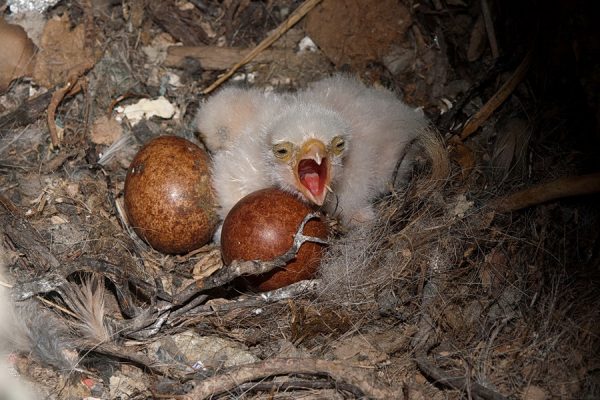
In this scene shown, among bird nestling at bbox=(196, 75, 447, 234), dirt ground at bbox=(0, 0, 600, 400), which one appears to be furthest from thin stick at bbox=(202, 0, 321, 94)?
bird nestling at bbox=(196, 75, 447, 234)

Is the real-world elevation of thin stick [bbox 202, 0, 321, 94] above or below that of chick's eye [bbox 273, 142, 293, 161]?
above

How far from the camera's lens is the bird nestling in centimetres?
256

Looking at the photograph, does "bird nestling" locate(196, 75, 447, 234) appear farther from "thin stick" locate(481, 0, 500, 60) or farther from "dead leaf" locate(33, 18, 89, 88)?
"dead leaf" locate(33, 18, 89, 88)

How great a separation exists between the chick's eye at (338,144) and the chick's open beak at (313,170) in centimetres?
6

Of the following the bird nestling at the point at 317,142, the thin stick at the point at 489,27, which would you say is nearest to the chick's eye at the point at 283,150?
the bird nestling at the point at 317,142

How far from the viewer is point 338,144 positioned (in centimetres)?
258

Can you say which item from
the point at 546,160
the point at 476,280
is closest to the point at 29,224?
the point at 476,280

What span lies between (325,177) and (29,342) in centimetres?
128

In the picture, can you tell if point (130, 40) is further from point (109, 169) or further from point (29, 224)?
point (29, 224)

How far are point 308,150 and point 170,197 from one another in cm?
62

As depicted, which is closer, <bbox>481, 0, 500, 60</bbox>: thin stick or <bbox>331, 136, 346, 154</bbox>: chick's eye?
<bbox>331, 136, 346, 154</bbox>: chick's eye

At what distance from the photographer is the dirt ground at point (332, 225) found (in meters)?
2.15

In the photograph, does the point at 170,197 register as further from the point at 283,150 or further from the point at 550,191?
the point at 550,191

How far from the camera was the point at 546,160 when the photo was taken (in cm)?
257
